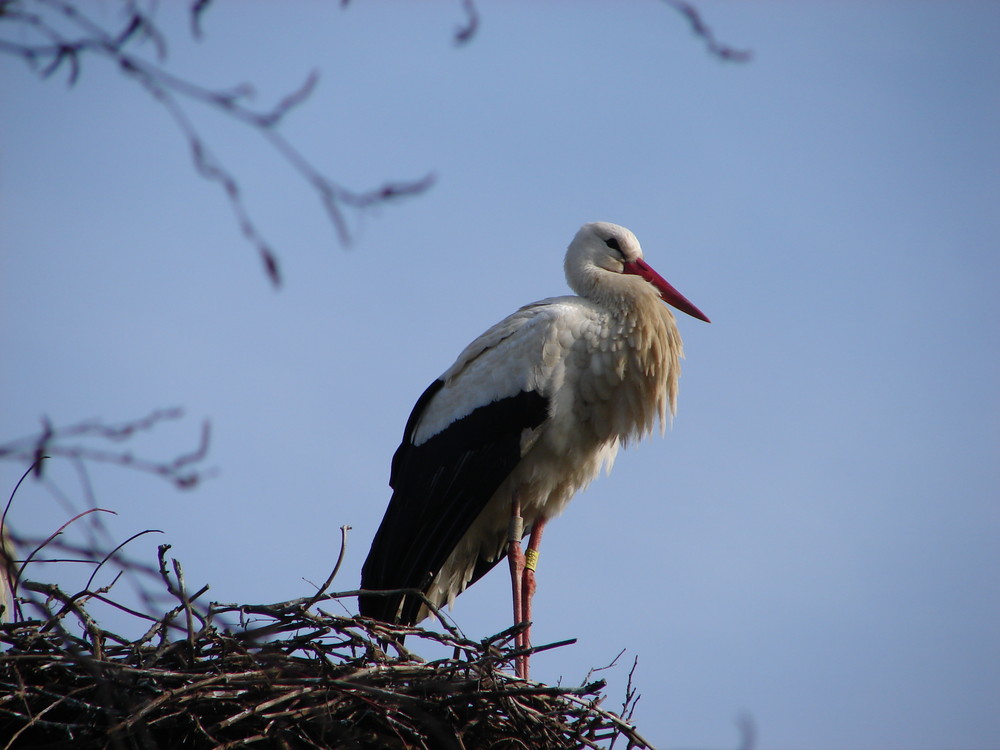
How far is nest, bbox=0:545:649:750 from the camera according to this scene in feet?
8.75

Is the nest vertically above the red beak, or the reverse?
the red beak

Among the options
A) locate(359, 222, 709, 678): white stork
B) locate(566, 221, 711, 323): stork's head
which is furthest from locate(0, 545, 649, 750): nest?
locate(566, 221, 711, 323): stork's head

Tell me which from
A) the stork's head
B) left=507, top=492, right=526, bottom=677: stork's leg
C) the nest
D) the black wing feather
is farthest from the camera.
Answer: the stork's head

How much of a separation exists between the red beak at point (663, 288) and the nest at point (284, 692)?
2299mm

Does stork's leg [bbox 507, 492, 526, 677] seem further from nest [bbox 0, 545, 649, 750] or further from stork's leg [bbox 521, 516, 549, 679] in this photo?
nest [bbox 0, 545, 649, 750]

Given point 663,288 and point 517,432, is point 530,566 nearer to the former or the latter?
point 517,432

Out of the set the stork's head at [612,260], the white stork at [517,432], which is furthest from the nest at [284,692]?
the stork's head at [612,260]

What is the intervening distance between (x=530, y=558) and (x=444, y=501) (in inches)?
20.1

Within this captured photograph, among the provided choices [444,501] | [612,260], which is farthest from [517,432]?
[612,260]

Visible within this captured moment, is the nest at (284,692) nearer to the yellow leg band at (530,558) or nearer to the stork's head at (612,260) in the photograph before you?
the yellow leg band at (530,558)

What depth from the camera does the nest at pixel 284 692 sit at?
267 centimetres

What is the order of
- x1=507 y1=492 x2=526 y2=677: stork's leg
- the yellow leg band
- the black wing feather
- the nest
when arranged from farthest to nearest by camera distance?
the yellow leg band < x1=507 y1=492 x2=526 y2=677: stork's leg < the black wing feather < the nest

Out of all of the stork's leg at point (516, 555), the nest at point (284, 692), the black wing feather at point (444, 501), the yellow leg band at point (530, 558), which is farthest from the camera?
the yellow leg band at point (530, 558)

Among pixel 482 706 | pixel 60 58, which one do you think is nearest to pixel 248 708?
pixel 482 706
